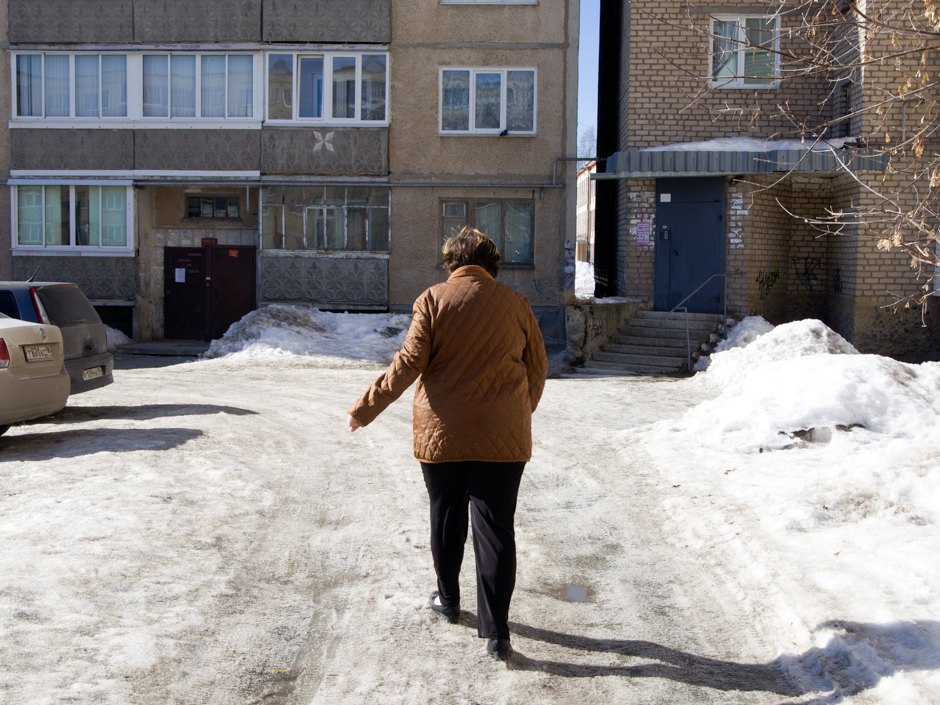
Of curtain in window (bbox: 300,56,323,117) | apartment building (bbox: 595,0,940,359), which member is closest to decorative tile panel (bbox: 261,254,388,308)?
curtain in window (bbox: 300,56,323,117)

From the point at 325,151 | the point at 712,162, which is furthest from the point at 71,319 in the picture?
the point at 712,162

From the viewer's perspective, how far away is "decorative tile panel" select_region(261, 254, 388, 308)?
2192 centimetres

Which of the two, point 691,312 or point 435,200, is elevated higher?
point 435,200

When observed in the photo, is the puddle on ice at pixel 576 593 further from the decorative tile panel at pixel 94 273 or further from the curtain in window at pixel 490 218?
the decorative tile panel at pixel 94 273

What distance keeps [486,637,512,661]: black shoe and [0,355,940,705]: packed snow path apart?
0.13 feet

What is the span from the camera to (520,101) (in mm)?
21516

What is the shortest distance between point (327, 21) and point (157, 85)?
12.2 ft

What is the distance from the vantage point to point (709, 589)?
5953 mm

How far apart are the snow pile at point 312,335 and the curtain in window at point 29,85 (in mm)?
6815

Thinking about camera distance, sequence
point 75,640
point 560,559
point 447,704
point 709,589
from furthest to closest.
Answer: point 560,559 → point 709,589 → point 75,640 → point 447,704

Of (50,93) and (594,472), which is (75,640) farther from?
(50,93)

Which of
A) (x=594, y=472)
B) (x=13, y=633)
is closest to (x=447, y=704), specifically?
(x=13, y=633)

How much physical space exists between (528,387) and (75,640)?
7.63 feet

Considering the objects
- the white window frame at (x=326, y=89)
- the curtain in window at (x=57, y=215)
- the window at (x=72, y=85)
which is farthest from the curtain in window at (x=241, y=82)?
the curtain in window at (x=57, y=215)
